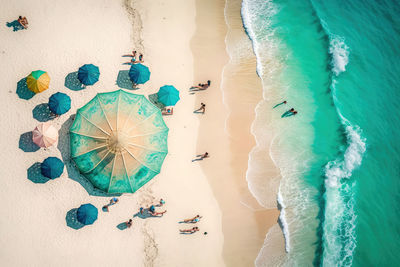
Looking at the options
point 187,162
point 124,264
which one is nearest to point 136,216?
point 124,264

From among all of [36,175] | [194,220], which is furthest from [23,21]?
[194,220]

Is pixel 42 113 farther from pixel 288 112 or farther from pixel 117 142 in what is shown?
pixel 288 112

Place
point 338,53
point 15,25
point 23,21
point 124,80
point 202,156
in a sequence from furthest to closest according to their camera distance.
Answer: point 338,53
point 124,80
point 202,156
point 15,25
point 23,21

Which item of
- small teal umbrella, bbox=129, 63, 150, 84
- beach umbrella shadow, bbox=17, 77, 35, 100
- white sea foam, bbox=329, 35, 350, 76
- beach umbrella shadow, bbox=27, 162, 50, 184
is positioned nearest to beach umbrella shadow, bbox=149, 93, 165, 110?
small teal umbrella, bbox=129, 63, 150, 84

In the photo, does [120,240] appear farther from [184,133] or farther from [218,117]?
[218,117]

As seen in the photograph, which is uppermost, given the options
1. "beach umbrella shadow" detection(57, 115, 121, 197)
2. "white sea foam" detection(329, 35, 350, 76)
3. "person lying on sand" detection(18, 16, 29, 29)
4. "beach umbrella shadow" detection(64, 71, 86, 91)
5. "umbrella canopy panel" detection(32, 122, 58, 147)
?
"white sea foam" detection(329, 35, 350, 76)

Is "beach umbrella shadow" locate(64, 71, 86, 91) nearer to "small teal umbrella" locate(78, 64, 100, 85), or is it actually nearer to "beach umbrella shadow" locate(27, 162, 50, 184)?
"small teal umbrella" locate(78, 64, 100, 85)

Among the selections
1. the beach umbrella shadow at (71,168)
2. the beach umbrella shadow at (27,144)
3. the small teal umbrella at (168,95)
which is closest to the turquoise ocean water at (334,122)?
the small teal umbrella at (168,95)
